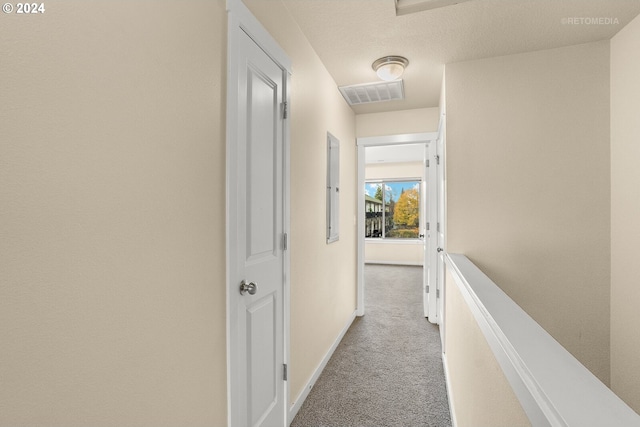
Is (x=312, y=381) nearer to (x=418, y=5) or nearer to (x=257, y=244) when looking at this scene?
(x=257, y=244)

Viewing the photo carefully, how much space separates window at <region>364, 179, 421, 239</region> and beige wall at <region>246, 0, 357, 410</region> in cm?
528

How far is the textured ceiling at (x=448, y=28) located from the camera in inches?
74.3

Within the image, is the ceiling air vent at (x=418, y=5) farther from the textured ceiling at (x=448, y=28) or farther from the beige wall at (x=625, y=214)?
the beige wall at (x=625, y=214)

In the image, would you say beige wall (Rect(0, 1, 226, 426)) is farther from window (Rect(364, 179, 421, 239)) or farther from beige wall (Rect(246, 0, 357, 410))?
window (Rect(364, 179, 421, 239))

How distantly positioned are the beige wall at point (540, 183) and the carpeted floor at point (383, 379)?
1000 millimetres

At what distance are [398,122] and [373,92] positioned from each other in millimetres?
773

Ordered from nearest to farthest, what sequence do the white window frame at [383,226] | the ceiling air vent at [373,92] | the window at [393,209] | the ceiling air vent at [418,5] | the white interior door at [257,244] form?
the white interior door at [257,244], the ceiling air vent at [418,5], the ceiling air vent at [373,92], the white window frame at [383,226], the window at [393,209]

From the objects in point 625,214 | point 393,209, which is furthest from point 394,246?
point 625,214

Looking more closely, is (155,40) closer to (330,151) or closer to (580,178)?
(330,151)

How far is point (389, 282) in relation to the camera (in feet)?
20.0

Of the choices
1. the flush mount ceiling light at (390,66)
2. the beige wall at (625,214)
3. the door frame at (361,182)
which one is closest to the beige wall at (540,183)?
the beige wall at (625,214)

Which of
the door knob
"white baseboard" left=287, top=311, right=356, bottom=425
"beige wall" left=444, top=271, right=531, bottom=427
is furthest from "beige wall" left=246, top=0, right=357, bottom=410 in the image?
"beige wall" left=444, top=271, right=531, bottom=427

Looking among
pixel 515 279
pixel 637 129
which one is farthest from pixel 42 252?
pixel 637 129

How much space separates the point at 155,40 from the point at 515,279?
2774mm
